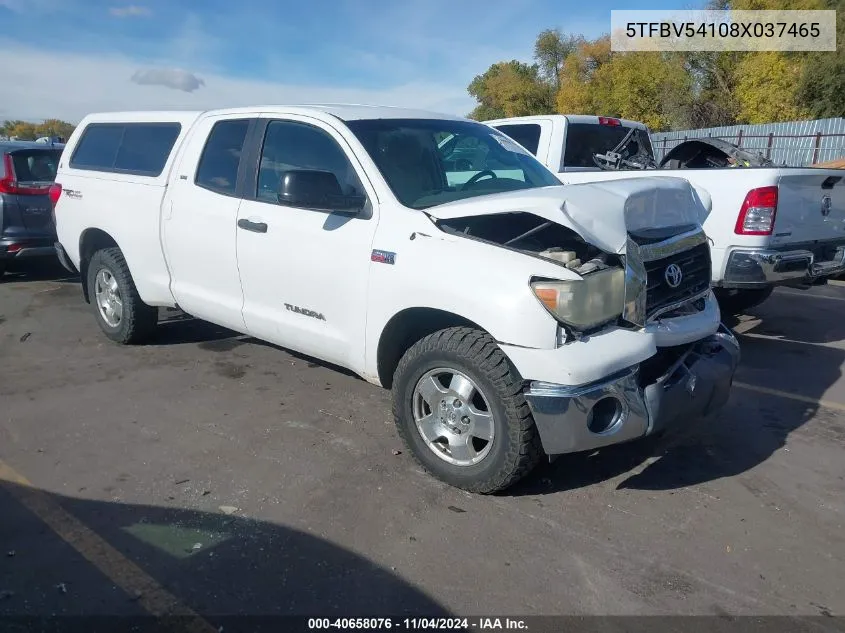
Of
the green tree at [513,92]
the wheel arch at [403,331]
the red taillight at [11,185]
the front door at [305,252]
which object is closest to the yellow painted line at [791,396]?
the wheel arch at [403,331]

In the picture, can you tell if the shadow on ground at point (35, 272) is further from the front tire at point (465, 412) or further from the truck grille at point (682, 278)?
the truck grille at point (682, 278)

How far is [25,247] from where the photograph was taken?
8.48 metres

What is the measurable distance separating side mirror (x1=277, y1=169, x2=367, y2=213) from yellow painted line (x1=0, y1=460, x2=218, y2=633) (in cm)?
192

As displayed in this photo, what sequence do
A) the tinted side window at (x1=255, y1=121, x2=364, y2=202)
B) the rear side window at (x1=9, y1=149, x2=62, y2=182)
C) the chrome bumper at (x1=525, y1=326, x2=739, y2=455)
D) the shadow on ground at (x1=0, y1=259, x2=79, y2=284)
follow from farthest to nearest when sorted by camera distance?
1. the shadow on ground at (x1=0, y1=259, x2=79, y2=284)
2. the rear side window at (x1=9, y1=149, x2=62, y2=182)
3. the tinted side window at (x1=255, y1=121, x2=364, y2=202)
4. the chrome bumper at (x1=525, y1=326, x2=739, y2=455)

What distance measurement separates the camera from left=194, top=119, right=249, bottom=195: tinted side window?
4.78 meters

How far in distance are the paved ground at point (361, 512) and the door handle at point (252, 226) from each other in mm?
1208

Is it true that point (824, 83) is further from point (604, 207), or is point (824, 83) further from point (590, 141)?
point (604, 207)

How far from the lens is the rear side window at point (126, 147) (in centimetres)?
549

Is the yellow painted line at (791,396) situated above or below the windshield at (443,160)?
below

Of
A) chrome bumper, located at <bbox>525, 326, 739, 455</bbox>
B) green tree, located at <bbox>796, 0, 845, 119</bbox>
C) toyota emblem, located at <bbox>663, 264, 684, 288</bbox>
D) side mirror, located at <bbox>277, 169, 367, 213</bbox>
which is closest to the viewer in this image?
chrome bumper, located at <bbox>525, 326, 739, 455</bbox>

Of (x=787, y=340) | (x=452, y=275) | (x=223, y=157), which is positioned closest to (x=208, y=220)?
(x=223, y=157)

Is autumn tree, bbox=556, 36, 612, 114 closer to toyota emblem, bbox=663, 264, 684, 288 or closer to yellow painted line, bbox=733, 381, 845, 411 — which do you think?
yellow painted line, bbox=733, 381, 845, 411

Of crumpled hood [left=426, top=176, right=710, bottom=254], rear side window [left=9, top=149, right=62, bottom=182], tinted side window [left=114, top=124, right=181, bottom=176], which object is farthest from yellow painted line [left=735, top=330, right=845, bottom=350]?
rear side window [left=9, top=149, right=62, bottom=182]

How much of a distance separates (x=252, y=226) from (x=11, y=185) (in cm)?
561
